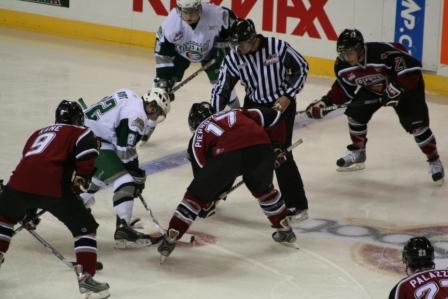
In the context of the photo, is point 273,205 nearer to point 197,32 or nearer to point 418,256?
point 418,256

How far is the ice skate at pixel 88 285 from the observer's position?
14.8ft

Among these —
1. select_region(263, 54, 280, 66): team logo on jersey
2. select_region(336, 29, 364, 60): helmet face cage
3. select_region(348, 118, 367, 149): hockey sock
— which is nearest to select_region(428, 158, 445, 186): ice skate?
select_region(348, 118, 367, 149): hockey sock

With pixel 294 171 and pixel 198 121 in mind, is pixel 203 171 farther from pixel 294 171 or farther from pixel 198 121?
pixel 294 171

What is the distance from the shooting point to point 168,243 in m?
5.04

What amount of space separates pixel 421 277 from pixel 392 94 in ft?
8.75

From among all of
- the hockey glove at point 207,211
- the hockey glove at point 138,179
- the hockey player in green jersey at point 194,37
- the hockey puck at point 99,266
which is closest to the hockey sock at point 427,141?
the hockey player in green jersey at point 194,37

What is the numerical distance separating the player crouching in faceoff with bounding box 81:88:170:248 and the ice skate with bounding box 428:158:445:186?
185 centimetres

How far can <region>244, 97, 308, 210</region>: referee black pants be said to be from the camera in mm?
5652

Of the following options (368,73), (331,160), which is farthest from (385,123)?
(368,73)

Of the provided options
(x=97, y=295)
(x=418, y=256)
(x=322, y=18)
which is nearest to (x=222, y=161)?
(x=97, y=295)

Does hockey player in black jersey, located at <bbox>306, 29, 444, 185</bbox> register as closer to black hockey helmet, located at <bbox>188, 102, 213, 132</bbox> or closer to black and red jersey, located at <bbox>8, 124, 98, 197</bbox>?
black hockey helmet, located at <bbox>188, 102, 213, 132</bbox>

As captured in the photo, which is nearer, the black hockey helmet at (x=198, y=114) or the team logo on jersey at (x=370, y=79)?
the black hockey helmet at (x=198, y=114)

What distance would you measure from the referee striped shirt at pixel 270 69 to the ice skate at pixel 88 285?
5.13 feet

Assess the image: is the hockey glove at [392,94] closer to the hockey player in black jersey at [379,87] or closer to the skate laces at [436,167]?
the hockey player in black jersey at [379,87]
